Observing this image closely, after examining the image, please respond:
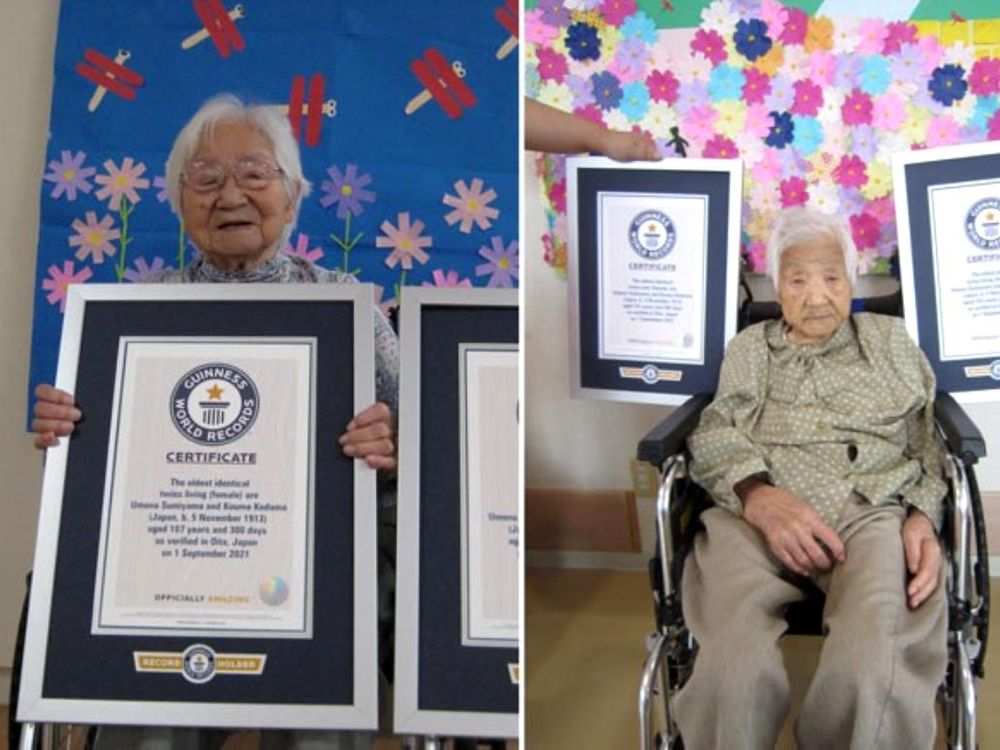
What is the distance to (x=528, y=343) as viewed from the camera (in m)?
0.93

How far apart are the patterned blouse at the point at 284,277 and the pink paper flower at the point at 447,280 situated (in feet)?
0.26

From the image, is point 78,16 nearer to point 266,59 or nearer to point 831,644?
point 266,59

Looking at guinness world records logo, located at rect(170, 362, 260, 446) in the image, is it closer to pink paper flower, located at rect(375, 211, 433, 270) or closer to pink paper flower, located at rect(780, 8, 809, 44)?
pink paper flower, located at rect(375, 211, 433, 270)

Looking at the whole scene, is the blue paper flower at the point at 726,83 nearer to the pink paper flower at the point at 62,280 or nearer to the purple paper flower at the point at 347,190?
the purple paper flower at the point at 347,190

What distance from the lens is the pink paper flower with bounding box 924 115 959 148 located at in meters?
0.84

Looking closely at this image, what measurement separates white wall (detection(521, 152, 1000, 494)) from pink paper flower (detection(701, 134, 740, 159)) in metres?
0.12

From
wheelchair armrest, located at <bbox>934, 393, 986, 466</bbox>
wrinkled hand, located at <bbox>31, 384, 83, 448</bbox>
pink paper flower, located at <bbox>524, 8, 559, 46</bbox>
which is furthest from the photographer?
wrinkled hand, located at <bbox>31, 384, 83, 448</bbox>

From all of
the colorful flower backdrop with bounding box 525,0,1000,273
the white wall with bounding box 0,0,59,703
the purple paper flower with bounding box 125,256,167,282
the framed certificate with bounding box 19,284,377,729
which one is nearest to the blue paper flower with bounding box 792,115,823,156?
the colorful flower backdrop with bounding box 525,0,1000,273

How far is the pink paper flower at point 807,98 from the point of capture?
0.85m

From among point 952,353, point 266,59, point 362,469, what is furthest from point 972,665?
point 266,59

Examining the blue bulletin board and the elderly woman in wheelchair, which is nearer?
the elderly woman in wheelchair

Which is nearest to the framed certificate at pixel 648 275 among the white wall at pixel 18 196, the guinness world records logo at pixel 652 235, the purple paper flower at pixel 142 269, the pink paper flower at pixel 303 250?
the guinness world records logo at pixel 652 235

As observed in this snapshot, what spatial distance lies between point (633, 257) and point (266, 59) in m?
0.47

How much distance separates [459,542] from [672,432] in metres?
0.23
